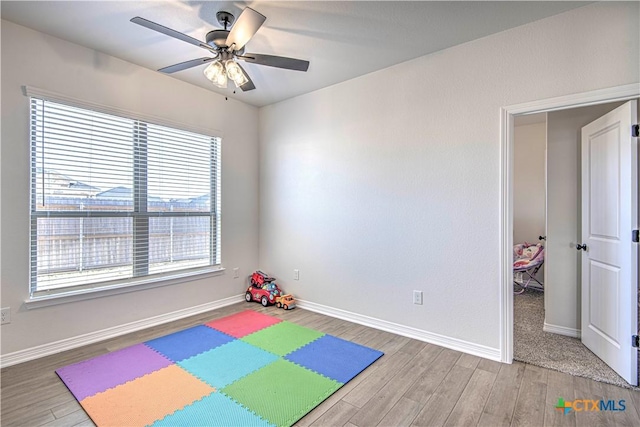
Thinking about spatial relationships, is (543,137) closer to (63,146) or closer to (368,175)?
(368,175)

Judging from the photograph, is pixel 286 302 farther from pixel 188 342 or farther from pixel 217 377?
pixel 217 377

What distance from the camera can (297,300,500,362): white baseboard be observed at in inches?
103

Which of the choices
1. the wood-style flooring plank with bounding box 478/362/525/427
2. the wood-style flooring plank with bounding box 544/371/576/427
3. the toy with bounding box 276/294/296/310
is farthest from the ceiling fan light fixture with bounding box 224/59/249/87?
the wood-style flooring plank with bounding box 544/371/576/427

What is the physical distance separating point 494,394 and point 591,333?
1.32 meters

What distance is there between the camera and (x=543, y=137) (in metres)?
5.22

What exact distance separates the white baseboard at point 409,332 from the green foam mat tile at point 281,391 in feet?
3.75

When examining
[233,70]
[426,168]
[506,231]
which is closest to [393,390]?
[506,231]

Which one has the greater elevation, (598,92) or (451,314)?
(598,92)

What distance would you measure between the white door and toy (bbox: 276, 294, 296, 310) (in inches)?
118

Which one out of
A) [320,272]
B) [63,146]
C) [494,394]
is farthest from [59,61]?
[494,394]

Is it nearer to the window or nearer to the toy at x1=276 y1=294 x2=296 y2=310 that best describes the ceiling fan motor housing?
the window

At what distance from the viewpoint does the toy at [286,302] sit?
384 centimetres

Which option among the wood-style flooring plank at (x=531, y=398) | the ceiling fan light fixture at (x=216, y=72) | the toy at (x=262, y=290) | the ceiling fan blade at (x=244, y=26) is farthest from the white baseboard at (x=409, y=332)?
the ceiling fan blade at (x=244, y=26)

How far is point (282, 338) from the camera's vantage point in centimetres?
298
